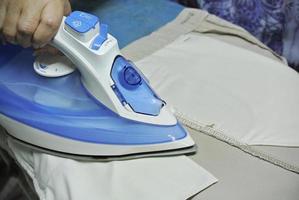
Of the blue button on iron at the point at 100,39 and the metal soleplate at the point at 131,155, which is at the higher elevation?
the blue button on iron at the point at 100,39

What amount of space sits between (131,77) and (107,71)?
38 millimetres

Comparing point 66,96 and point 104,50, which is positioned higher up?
point 104,50

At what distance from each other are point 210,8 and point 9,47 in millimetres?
571

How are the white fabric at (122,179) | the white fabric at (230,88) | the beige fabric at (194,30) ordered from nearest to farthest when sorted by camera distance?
the white fabric at (122,179) → the white fabric at (230,88) → the beige fabric at (194,30)

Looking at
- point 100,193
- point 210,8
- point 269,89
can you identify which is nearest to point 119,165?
point 100,193

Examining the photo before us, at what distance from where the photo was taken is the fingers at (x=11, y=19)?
700 mm

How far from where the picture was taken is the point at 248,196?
63 centimetres

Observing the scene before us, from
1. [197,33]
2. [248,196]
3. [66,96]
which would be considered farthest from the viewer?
[197,33]

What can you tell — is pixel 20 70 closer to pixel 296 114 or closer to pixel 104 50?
pixel 104 50

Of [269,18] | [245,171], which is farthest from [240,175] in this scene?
[269,18]

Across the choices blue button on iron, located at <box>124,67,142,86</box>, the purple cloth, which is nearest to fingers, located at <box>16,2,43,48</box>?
blue button on iron, located at <box>124,67,142,86</box>

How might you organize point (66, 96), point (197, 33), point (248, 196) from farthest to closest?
point (197, 33)
point (66, 96)
point (248, 196)

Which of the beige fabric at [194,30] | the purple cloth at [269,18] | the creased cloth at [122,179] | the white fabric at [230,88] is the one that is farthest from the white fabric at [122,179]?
the purple cloth at [269,18]

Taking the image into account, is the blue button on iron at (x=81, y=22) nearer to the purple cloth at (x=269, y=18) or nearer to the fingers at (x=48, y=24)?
the fingers at (x=48, y=24)
